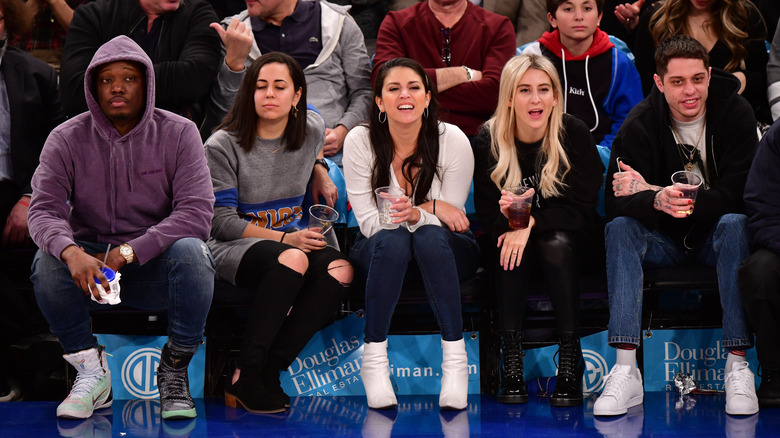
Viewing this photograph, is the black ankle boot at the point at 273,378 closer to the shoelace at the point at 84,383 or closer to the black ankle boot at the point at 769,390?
the shoelace at the point at 84,383

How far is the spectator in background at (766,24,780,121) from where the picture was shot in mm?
4734

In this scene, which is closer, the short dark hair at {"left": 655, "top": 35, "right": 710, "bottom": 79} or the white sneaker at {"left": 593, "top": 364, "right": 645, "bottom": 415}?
the white sneaker at {"left": 593, "top": 364, "right": 645, "bottom": 415}

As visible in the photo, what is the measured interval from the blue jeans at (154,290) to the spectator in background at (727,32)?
284 centimetres

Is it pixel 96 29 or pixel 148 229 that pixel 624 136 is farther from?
pixel 96 29

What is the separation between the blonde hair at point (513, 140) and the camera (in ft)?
12.7

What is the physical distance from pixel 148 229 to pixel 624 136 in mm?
2097

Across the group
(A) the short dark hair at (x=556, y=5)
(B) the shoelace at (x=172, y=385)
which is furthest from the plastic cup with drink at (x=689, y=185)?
(B) the shoelace at (x=172, y=385)

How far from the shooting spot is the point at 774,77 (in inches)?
189

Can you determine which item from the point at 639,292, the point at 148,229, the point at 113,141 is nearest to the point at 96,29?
the point at 113,141

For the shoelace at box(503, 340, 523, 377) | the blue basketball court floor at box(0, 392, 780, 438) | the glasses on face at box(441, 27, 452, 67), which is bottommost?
the blue basketball court floor at box(0, 392, 780, 438)

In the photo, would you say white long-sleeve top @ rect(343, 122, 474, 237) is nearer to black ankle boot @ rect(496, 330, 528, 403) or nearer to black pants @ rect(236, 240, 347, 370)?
black pants @ rect(236, 240, 347, 370)

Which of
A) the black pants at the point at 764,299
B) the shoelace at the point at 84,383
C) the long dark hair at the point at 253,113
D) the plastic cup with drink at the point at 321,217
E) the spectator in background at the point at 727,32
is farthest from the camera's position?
the spectator in background at the point at 727,32

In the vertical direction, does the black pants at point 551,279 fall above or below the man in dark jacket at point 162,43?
below

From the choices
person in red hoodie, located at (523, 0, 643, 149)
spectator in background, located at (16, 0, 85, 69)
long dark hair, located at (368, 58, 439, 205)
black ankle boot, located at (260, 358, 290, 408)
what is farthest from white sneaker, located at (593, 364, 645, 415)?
spectator in background, located at (16, 0, 85, 69)
